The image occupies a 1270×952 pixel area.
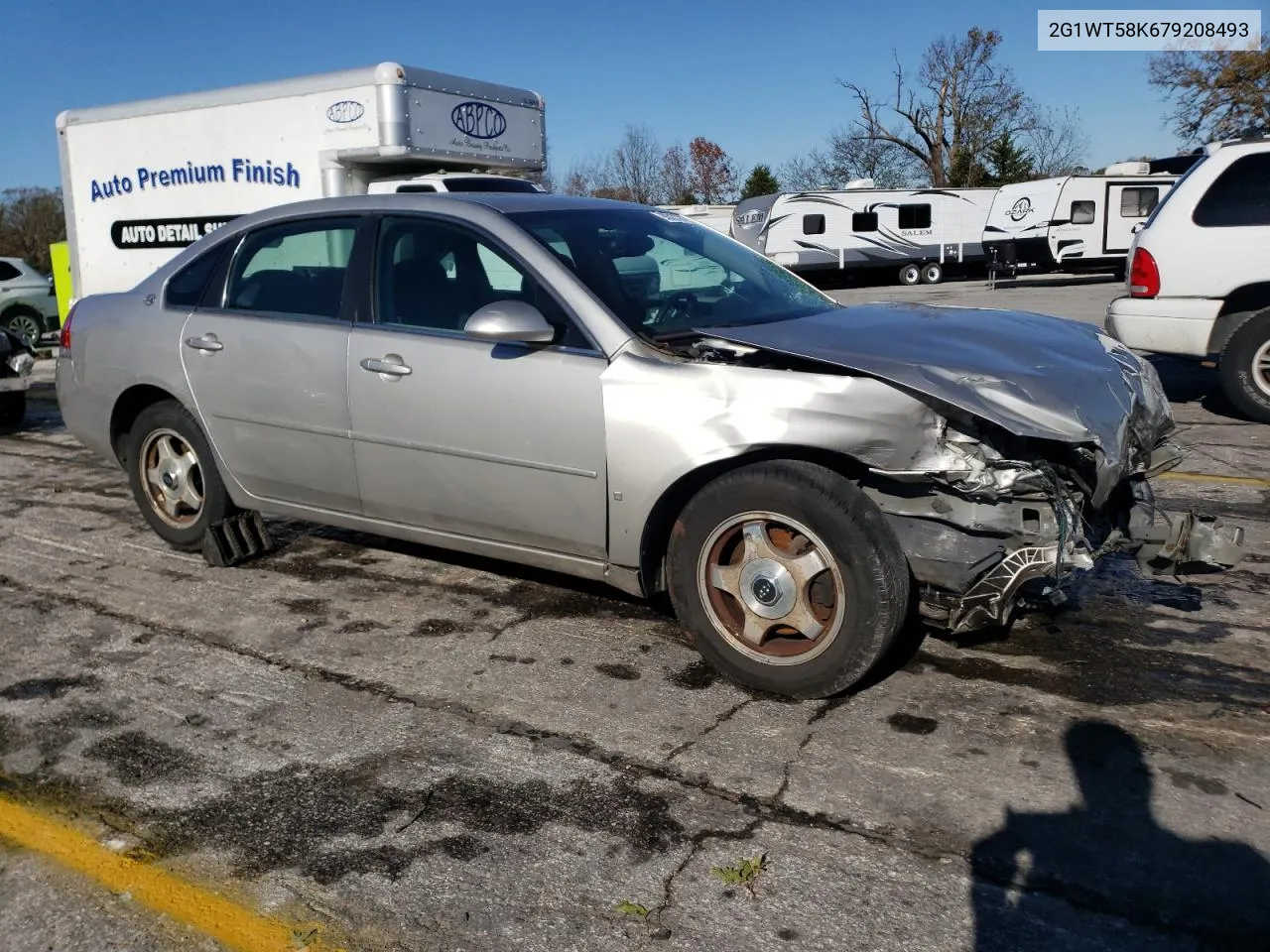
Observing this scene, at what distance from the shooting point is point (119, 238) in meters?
13.8

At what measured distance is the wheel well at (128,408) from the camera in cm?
531

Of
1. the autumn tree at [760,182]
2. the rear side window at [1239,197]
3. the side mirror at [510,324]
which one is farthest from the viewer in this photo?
the autumn tree at [760,182]

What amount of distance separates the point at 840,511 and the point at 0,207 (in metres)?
38.1

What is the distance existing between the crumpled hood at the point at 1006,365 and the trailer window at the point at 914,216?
28.4 metres

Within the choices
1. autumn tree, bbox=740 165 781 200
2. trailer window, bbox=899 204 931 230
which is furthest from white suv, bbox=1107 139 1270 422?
autumn tree, bbox=740 165 781 200

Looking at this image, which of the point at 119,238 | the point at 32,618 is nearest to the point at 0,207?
the point at 119,238

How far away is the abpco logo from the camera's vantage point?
500 inches

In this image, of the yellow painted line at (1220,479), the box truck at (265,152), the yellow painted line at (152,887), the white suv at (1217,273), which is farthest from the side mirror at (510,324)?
the box truck at (265,152)

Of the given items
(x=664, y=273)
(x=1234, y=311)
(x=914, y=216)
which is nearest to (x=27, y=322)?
(x=664, y=273)

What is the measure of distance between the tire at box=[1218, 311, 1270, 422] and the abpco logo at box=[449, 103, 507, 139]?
8.43 metres

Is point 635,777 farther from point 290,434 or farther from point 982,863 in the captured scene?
point 290,434

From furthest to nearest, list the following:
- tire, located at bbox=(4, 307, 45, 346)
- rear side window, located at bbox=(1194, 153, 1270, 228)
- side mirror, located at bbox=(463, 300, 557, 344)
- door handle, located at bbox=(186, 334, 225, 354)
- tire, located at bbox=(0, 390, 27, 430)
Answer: tire, located at bbox=(4, 307, 45, 346)
tire, located at bbox=(0, 390, 27, 430)
rear side window, located at bbox=(1194, 153, 1270, 228)
door handle, located at bbox=(186, 334, 225, 354)
side mirror, located at bbox=(463, 300, 557, 344)

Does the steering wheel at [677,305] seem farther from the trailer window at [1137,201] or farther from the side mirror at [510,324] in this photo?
the trailer window at [1137,201]

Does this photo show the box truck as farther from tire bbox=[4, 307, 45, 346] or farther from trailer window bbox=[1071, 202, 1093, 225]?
trailer window bbox=[1071, 202, 1093, 225]
